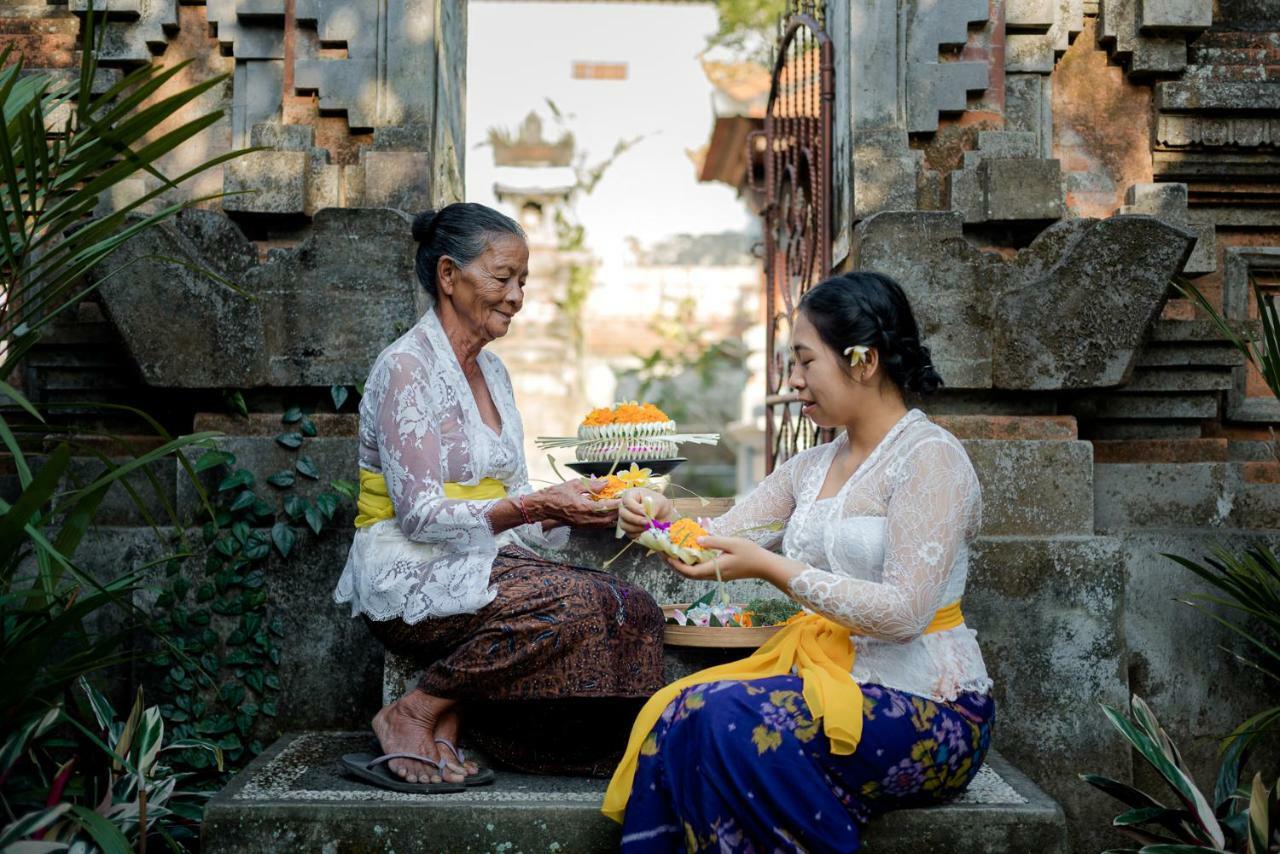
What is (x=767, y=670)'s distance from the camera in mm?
2986

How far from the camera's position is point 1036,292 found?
4098 mm

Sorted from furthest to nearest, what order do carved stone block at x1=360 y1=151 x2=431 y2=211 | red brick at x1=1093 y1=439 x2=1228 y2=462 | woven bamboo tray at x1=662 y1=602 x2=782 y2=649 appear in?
red brick at x1=1093 y1=439 x2=1228 y2=462, carved stone block at x1=360 y1=151 x2=431 y2=211, woven bamboo tray at x1=662 y1=602 x2=782 y2=649

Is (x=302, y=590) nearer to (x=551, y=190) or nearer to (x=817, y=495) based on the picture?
(x=817, y=495)

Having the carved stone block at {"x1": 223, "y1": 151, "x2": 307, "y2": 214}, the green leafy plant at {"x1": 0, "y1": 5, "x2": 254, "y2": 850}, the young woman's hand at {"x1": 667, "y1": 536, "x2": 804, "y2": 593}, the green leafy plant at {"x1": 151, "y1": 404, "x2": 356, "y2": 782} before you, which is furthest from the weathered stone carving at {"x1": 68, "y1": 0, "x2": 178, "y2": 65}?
the young woman's hand at {"x1": 667, "y1": 536, "x2": 804, "y2": 593}

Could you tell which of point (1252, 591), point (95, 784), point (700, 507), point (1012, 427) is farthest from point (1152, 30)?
point (95, 784)

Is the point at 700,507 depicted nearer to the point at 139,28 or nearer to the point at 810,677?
the point at 810,677

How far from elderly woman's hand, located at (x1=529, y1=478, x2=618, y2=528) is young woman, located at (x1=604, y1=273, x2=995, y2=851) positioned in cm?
35

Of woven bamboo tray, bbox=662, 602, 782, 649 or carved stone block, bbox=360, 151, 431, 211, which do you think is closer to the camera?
woven bamboo tray, bbox=662, 602, 782, 649

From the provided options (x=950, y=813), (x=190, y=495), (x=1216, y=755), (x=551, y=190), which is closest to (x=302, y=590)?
(x=190, y=495)

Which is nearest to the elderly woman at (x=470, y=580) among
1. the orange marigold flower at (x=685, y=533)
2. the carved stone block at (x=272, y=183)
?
the orange marigold flower at (x=685, y=533)

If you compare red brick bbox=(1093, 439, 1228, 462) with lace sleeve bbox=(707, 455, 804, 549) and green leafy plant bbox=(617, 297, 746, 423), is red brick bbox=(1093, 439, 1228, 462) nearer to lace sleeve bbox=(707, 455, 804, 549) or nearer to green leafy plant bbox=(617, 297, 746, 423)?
lace sleeve bbox=(707, 455, 804, 549)

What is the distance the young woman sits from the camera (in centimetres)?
267

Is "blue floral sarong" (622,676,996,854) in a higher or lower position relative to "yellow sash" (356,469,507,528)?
lower

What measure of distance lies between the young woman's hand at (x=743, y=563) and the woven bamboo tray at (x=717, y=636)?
19.3 inches
